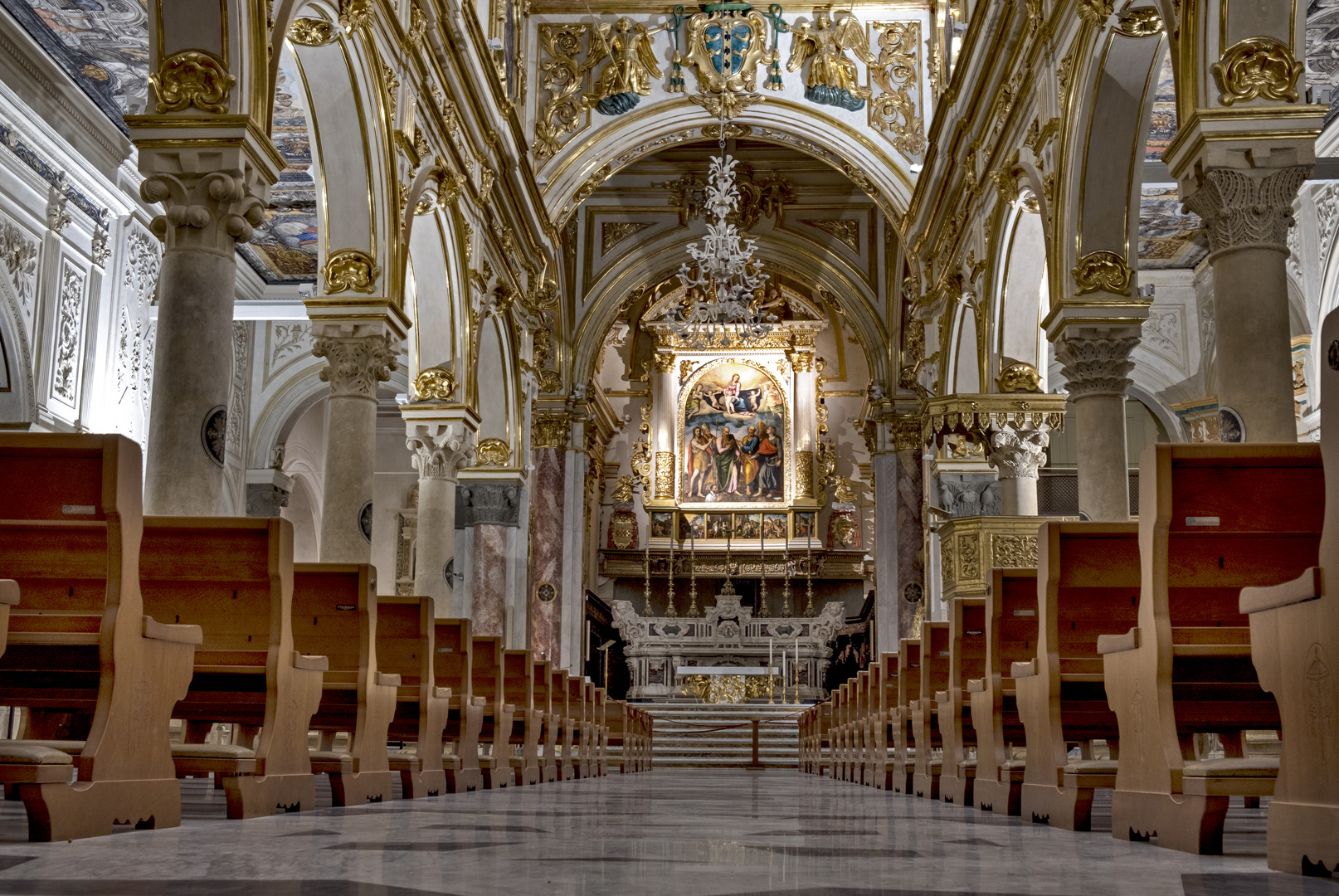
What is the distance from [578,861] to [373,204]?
8557 mm

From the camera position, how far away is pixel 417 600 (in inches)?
273

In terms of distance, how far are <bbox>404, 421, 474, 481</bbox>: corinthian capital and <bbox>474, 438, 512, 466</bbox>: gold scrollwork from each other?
2.71 meters

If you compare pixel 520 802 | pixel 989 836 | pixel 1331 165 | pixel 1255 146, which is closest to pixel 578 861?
pixel 989 836

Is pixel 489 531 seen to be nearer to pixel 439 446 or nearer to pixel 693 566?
pixel 439 446

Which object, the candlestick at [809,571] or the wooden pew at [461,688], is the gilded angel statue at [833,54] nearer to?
the candlestick at [809,571]

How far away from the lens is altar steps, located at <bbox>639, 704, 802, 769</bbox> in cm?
1795

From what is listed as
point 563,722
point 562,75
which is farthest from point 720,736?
point 562,75

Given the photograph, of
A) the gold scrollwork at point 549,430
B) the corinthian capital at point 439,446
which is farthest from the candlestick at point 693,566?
the corinthian capital at point 439,446

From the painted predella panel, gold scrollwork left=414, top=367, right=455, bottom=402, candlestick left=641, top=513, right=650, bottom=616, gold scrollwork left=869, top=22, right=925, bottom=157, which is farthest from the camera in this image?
the painted predella panel

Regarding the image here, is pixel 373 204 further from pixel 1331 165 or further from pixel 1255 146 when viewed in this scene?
pixel 1331 165

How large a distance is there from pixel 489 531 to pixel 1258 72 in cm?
1120

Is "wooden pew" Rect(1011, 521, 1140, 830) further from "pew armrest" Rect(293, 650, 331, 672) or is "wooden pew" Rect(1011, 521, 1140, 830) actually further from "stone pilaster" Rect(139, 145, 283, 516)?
"stone pilaster" Rect(139, 145, 283, 516)

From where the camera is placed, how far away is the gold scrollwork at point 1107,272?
1035 cm

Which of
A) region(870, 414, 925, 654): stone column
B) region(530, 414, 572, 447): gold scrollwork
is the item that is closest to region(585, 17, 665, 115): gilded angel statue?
region(530, 414, 572, 447): gold scrollwork
